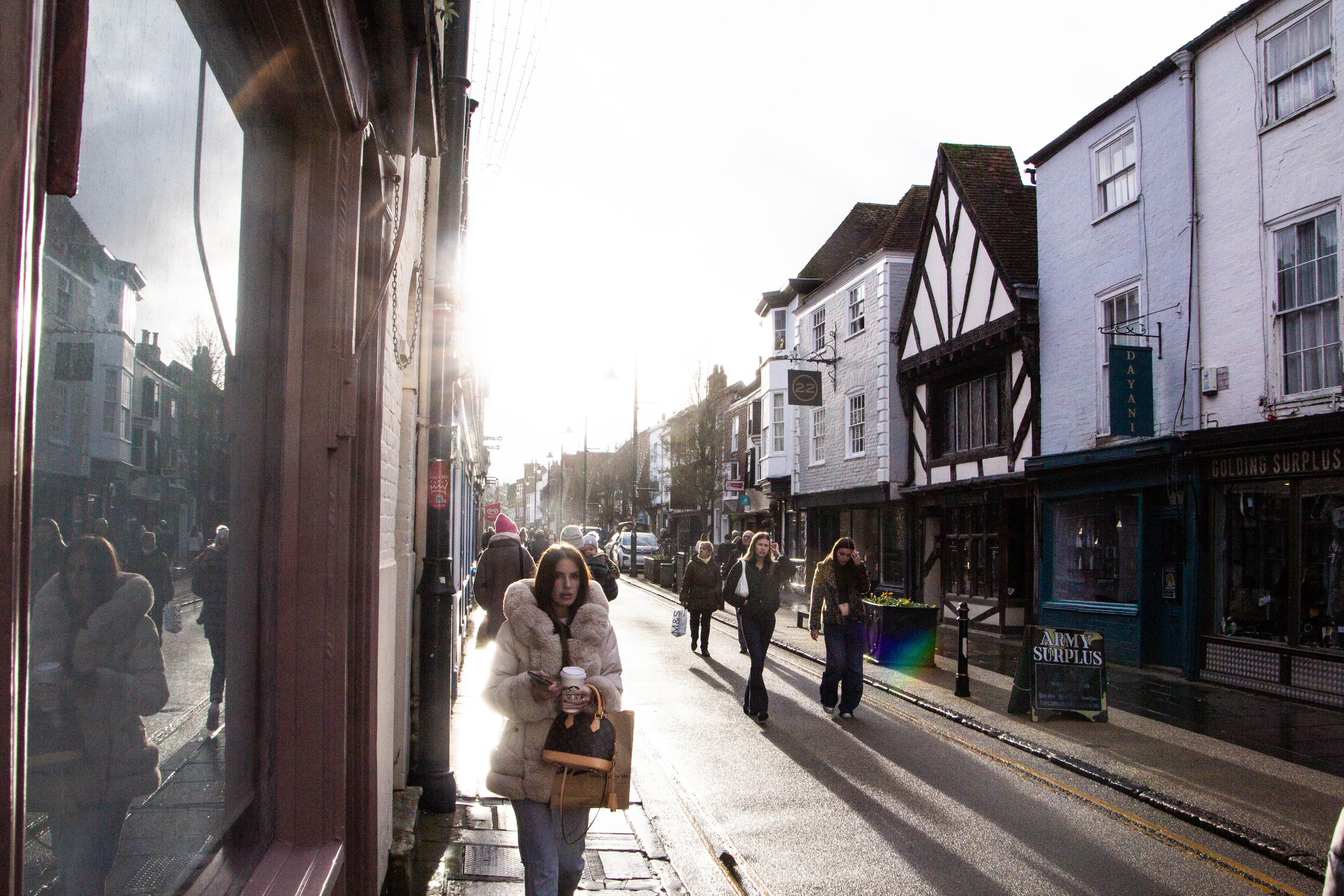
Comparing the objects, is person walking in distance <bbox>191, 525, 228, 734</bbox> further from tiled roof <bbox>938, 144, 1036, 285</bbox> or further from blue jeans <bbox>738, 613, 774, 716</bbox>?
tiled roof <bbox>938, 144, 1036, 285</bbox>

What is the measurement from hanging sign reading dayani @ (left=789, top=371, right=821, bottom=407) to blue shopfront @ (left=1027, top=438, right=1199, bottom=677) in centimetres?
999

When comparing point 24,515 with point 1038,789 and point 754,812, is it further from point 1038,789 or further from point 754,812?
point 1038,789

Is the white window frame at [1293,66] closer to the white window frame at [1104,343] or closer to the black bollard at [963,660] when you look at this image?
the white window frame at [1104,343]

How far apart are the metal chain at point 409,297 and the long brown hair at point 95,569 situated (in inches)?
73.1

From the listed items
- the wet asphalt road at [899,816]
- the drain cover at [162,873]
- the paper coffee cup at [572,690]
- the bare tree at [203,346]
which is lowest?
the wet asphalt road at [899,816]

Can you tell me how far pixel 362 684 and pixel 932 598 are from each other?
2140 cm

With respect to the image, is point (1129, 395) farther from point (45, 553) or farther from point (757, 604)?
point (45, 553)

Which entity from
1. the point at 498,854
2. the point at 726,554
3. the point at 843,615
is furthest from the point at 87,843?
the point at 726,554

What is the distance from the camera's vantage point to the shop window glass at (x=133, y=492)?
1661mm

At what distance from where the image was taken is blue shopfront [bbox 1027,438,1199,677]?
13.9m

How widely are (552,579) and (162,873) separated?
2.18 metres

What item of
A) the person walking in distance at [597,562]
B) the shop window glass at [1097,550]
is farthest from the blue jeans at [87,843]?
the shop window glass at [1097,550]

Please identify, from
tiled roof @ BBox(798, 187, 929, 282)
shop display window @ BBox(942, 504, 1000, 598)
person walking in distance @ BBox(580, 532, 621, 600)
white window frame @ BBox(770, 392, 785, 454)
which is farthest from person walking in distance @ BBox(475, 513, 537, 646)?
white window frame @ BBox(770, 392, 785, 454)

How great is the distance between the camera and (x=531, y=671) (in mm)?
4055
